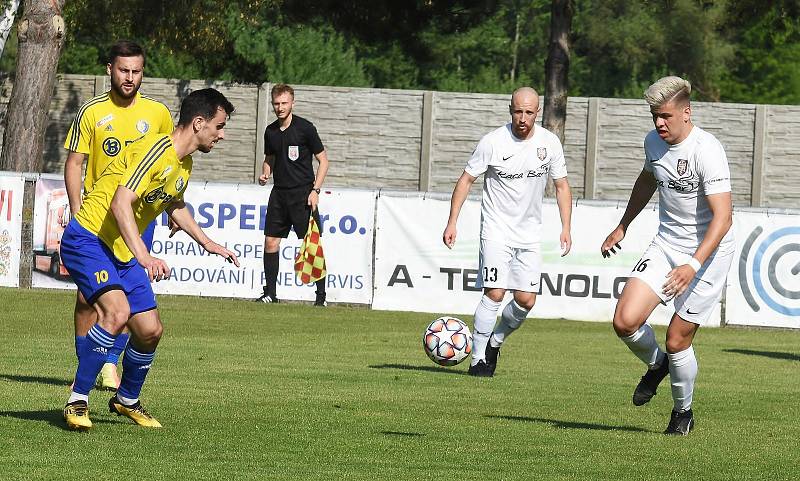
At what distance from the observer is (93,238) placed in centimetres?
840

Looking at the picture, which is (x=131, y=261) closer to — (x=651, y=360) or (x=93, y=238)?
(x=93, y=238)

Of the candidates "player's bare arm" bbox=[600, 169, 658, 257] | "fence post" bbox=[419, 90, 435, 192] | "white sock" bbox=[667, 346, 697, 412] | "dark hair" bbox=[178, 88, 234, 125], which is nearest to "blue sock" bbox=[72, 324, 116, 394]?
"dark hair" bbox=[178, 88, 234, 125]

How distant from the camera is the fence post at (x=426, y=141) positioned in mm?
32094

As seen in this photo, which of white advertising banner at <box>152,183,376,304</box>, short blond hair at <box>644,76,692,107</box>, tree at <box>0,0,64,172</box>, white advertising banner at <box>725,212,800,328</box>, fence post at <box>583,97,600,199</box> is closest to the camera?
short blond hair at <box>644,76,692,107</box>

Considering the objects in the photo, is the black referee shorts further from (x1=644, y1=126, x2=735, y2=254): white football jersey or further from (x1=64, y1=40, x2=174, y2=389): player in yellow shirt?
(x1=644, y1=126, x2=735, y2=254): white football jersey

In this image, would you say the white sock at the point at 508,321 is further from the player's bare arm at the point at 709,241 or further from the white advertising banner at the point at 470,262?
the white advertising banner at the point at 470,262

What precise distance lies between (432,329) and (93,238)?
14.5 ft

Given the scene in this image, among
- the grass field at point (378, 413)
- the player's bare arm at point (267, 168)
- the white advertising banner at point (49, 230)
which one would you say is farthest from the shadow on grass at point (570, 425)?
the white advertising banner at point (49, 230)

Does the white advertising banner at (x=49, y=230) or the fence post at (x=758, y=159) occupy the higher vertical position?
the fence post at (x=758, y=159)

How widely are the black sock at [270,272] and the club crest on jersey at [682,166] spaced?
33.4 feet

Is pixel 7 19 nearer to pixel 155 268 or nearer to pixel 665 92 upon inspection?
pixel 155 268

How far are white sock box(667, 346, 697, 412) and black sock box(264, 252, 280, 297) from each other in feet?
32.6

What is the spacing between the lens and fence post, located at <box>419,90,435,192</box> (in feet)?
105

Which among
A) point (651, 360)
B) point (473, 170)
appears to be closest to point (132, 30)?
point (473, 170)
